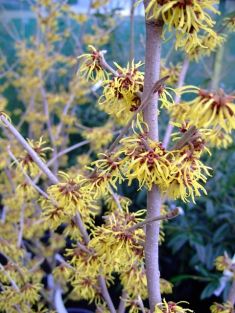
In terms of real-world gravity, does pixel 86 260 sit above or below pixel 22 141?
below

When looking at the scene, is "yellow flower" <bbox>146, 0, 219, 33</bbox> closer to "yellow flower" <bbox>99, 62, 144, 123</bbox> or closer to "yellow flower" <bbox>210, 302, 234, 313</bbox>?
"yellow flower" <bbox>99, 62, 144, 123</bbox>

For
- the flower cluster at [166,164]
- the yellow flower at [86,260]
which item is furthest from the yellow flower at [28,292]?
the flower cluster at [166,164]

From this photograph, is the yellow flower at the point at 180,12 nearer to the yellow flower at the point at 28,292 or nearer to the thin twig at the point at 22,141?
the thin twig at the point at 22,141

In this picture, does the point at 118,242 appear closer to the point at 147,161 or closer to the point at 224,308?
the point at 147,161

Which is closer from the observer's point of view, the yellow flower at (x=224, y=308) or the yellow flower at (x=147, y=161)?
the yellow flower at (x=147, y=161)

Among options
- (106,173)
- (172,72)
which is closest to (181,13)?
(106,173)

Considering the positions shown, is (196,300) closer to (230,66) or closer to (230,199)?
(230,199)

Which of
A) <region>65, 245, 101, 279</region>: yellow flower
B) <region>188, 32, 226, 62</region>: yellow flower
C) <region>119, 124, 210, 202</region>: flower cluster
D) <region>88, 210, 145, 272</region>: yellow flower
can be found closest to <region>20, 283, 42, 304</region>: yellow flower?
<region>65, 245, 101, 279</region>: yellow flower

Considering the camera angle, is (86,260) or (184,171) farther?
(86,260)

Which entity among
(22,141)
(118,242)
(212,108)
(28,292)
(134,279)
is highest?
(212,108)
